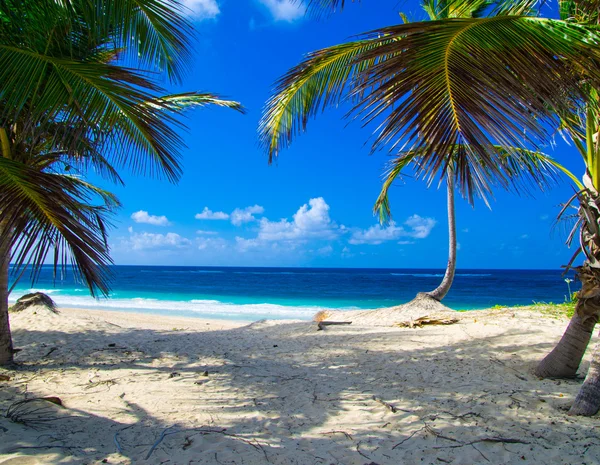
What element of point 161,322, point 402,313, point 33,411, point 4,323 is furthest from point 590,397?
point 161,322

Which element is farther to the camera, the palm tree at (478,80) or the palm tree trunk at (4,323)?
the palm tree trunk at (4,323)

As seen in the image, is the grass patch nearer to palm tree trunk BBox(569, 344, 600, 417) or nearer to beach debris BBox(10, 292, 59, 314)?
palm tree trunk BBox(569, 344, 600, 417)

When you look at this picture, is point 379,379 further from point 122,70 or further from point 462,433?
point 122,70

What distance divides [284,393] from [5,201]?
3256 mm

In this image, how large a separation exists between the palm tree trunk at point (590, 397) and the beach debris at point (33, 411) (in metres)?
4.66

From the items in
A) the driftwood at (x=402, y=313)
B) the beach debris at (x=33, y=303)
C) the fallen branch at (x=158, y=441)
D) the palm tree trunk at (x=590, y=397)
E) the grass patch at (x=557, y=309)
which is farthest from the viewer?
the driftwood at (x=402, y=313)

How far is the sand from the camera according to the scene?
2.93 metres

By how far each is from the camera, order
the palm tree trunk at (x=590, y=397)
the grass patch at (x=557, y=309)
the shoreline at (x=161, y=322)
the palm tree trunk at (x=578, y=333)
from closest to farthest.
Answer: the palm tree trunk at (x=590, y=397)
the palm tree trunk at (x=578, y=333)
the grass patch at (x=557, y=309)
the shoreline at (x=161, y=322)

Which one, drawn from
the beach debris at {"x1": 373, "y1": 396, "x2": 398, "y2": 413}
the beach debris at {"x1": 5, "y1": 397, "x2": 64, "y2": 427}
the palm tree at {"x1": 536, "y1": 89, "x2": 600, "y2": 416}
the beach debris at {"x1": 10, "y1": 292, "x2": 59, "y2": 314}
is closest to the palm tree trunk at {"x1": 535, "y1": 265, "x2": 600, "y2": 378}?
the palm tree at {"x1": 536, "y1": 89, "x2": 600, "y2": 416}

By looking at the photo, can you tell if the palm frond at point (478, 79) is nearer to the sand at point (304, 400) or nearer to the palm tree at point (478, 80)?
the palm tree at point (478, 80)

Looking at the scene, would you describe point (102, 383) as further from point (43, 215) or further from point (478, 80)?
point (478, 80)

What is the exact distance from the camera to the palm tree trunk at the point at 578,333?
12.9 ft

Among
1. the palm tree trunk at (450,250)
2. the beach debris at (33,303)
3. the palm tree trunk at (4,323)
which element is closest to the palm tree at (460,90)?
the palm tree trunk at (4,323)

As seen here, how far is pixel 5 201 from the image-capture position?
3.12m
